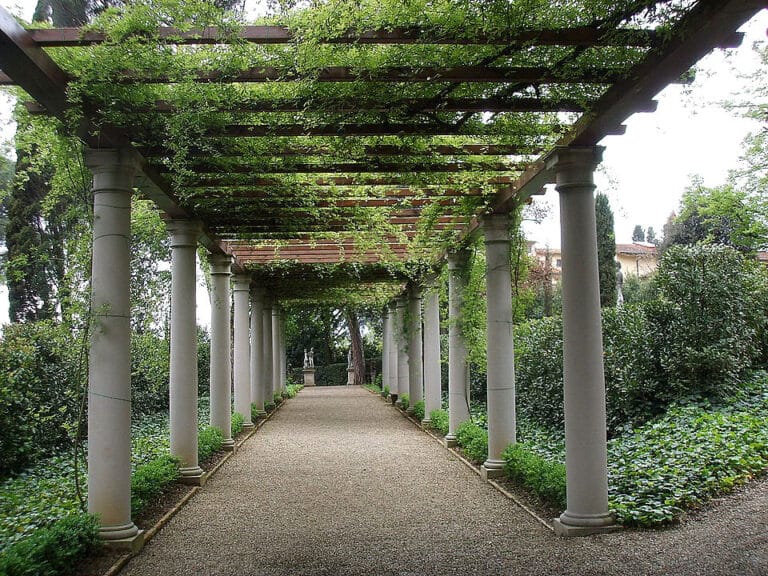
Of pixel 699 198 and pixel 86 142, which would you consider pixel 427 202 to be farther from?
pixel 699 198

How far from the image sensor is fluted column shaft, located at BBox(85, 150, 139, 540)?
5961mm

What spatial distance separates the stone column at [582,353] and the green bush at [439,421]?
23.1ft

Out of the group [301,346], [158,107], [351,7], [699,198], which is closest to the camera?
[351,7]

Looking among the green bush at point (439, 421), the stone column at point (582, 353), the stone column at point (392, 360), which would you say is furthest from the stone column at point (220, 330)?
the stone column at point (392, 360)

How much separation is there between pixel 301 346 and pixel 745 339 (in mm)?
34680

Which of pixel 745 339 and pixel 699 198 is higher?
pixel 699 198

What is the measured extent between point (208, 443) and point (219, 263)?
9.41ft

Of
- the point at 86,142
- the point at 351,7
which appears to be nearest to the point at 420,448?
the point at 86,142

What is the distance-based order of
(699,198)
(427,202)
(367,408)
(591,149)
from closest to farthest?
(591,149) → (427,202) → (699,198) → (367,408)

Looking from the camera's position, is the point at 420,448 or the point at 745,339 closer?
the point at 745,339

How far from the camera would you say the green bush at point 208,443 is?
10328mm

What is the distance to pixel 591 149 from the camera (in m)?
6.38

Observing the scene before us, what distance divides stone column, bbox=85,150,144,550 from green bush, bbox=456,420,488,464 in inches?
207

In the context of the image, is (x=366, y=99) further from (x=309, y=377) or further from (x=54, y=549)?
(x=309, y=377)
